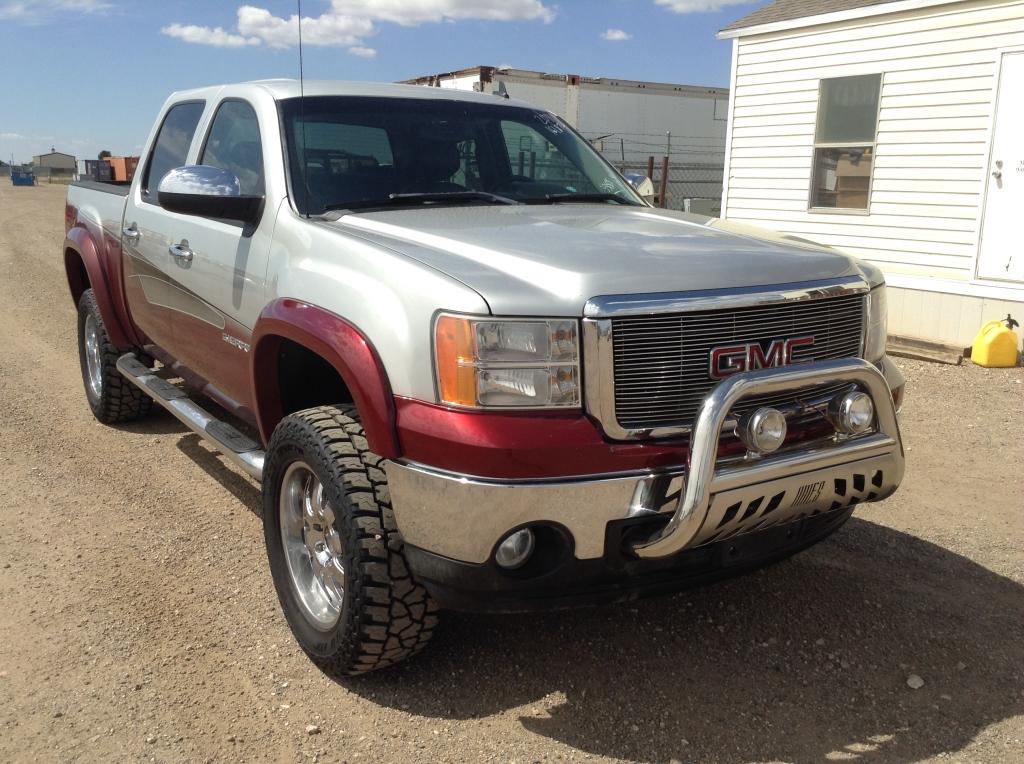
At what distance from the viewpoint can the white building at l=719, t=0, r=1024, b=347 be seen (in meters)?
8.63

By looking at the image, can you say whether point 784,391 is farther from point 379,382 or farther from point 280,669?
point 280,669

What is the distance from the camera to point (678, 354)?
2717 millimetres

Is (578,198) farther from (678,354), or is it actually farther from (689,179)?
(689,179)

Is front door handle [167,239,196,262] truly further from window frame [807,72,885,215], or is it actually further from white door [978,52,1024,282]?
window frame [807,72,885,215]

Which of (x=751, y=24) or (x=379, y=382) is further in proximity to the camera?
(x=751, y=24)

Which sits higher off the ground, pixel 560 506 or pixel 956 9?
pixel 956 9

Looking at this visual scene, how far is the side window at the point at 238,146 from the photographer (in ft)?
12.8

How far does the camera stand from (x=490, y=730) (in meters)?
2.88

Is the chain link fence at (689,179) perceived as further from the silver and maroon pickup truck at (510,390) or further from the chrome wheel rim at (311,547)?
the chrome wheel rim at (311,547)

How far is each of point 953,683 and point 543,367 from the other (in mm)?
1845

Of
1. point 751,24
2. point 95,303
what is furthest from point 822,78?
point 95,303

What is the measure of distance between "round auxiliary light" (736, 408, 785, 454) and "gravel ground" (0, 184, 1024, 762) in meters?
0.91

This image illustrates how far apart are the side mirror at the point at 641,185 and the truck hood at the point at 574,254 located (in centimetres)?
121

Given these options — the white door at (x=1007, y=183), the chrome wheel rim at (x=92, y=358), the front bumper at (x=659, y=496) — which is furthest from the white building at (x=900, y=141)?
the chrome wheel rim at (x=92, y=358)
